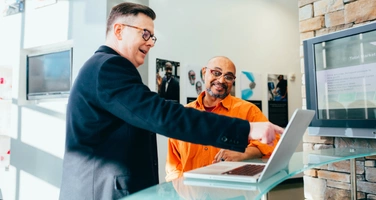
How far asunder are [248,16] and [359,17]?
2.70 metres

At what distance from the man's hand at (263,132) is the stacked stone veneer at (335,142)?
1.39 meters

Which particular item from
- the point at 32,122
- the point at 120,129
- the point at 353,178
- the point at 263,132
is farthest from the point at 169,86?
the point at 263,132

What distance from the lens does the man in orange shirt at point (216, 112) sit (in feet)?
6.57

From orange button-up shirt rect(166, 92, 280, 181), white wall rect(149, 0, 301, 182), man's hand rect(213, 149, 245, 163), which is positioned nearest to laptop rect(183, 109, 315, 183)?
man's hand rect(213, 149, 245, 163)

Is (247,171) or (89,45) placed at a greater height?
(89,45)

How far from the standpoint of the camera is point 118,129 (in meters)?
1.17

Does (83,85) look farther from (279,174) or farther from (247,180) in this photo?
(279,174)

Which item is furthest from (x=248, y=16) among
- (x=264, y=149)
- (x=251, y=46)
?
(x=264, y=149)

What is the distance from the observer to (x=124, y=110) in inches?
40.8

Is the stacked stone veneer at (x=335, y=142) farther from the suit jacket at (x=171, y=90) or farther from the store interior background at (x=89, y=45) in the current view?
the suit jacket at (x=171, y=90)

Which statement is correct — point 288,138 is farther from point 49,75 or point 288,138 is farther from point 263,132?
point 49,75

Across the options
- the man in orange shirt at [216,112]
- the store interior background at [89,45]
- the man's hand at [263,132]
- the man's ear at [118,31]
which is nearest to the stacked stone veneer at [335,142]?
the man in orange shirt at [216,112]

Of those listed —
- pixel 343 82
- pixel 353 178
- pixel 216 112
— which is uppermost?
pixel 343 82

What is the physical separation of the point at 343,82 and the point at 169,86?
2037 mm
